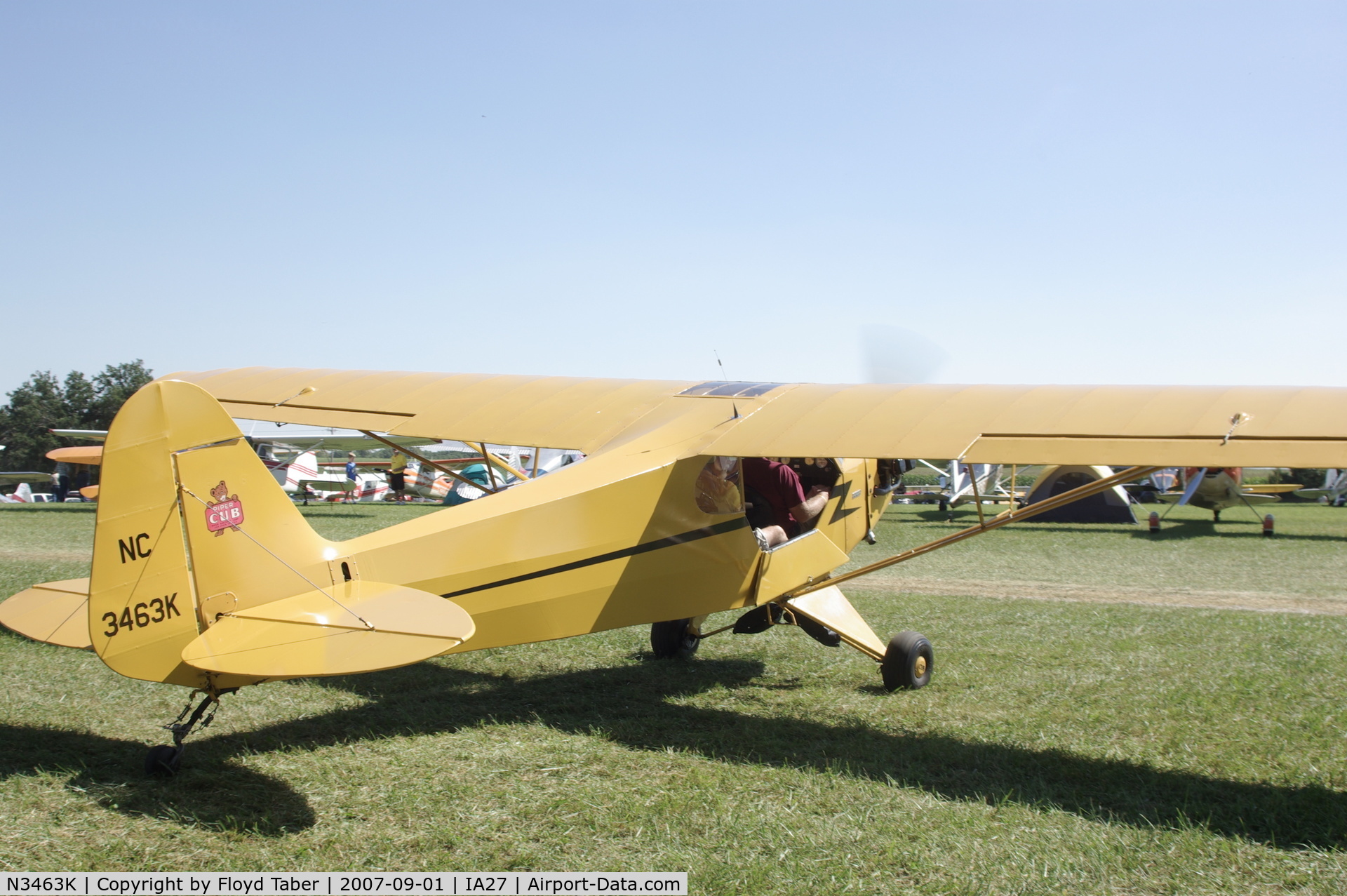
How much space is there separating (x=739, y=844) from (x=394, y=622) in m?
1.65

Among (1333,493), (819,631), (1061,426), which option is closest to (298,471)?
(819,631)

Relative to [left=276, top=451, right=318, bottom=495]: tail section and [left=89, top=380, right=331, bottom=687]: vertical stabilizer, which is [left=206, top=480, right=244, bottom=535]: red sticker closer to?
[left=89, top=380, right=331, bottom=687]: vertical stabilizer

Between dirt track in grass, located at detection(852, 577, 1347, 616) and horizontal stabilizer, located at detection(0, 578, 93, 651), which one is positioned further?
dirt track in grass, located at detection(852, 577, 1347, 616)

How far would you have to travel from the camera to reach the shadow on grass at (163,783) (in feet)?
12.2

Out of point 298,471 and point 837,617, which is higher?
point 837,617

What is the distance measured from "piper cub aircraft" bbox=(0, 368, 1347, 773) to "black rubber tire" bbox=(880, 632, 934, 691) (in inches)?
0.6

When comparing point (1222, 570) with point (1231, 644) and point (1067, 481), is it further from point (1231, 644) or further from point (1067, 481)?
point (1067, 481)

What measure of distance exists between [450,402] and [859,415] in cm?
353

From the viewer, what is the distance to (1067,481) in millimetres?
Answer: 22016

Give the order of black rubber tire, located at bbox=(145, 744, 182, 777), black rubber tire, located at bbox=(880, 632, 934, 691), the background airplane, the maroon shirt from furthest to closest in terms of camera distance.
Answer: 1. the background airplane
2. the maroon shirt
3. black rubber tire, located at bbox=(880, 632, 934, 691)
4. black rubber tire, located at bbox=(145, 744, 182, 777)

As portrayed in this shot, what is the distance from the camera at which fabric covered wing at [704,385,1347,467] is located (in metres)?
4.61

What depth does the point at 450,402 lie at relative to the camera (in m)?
7.60

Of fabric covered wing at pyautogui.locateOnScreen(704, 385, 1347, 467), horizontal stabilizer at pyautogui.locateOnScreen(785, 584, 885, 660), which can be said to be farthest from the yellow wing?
horizontal stabilizer at pyautogui.locateOnScreen(785, 584, 885, 660)

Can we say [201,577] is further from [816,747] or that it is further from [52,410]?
[52,410]
